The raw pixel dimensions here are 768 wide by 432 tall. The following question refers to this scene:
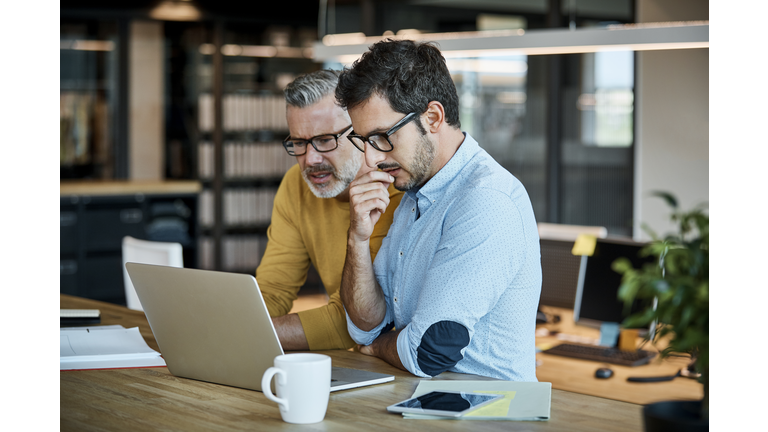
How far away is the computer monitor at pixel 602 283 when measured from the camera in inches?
125

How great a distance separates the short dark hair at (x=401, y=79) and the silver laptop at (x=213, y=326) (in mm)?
566

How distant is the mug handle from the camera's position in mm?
1122

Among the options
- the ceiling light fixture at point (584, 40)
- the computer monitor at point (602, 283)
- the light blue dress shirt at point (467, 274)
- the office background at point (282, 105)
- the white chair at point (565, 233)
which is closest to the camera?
the light blue dress shirt at point (467, 274)

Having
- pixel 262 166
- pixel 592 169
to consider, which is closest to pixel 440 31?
pixel 592 169

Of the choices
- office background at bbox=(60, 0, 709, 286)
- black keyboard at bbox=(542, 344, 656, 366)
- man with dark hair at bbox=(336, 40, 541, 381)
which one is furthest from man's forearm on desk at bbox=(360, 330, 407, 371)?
office background at bbox=(60, 0, 709, 286)

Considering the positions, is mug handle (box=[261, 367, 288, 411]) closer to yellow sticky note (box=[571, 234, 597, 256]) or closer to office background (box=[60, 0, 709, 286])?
yellow sticky note (box=[571, 234, 597, 256])

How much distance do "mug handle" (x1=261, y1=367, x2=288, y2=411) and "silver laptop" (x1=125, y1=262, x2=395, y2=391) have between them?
0.44ft

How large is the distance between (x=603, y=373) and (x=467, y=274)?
4.37 ft

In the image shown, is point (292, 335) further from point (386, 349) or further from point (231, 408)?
point (231, 408)

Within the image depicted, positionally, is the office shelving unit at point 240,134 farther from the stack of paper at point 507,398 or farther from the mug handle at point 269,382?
the mug handle at point 269,382

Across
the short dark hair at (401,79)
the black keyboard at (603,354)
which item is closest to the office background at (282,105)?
the black keyboard at (603,354)

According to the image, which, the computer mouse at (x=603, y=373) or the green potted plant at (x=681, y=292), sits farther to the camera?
the computer mouse at (x=603, y=373)

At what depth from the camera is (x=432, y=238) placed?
1674mm
